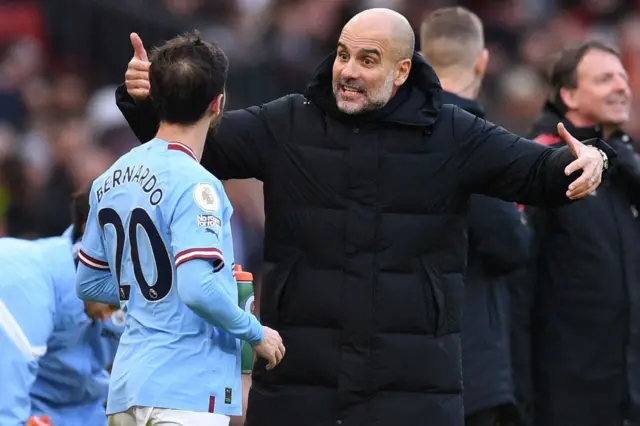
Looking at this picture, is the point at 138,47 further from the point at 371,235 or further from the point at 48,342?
the point at 48,342

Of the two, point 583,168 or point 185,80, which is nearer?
point 185,80

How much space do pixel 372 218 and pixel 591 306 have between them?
75.2 inches

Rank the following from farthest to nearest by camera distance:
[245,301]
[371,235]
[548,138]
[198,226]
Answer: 1. [548,138]
2. [371,235]
3. [245,301]
4. [198,226]

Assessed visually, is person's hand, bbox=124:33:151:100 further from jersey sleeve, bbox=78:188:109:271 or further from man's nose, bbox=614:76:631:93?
man's nose, bbox=614:76:631:93

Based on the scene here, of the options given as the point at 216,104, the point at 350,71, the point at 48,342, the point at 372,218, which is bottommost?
the point at 48,342

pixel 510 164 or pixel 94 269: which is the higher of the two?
pixel 510 164

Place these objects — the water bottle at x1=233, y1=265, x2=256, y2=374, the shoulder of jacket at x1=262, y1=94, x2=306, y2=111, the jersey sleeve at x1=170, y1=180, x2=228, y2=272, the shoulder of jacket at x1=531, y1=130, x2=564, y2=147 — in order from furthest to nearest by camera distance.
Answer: the shoulder of jacket at x1=531, y1=130, x2=564, y2=147
the shoulder of jacket at x1=262, y1=94, x2=306, y2=111
the water bottle at x1=233, y1=265, x2=256, y2=374
the jersey sleeve at x1=170, y1=180, x2=228, y2=272

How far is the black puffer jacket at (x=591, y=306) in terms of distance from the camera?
300 inches

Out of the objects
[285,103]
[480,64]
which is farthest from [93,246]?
[480,64]

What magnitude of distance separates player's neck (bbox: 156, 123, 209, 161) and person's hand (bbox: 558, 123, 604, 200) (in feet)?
4.52

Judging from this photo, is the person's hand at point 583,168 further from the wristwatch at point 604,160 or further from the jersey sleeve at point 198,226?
the jersey sleeve at point 198,226

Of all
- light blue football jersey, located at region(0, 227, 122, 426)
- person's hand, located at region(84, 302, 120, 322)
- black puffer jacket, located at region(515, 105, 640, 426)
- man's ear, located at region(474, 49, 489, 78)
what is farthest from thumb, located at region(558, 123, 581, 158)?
light blue football jersey, located at region(0, 227, 122, 426)

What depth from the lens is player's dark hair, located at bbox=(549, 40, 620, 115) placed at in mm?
8008

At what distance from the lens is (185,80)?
5.51m
